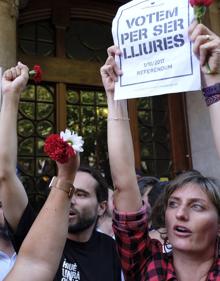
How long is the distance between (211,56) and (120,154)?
50cm

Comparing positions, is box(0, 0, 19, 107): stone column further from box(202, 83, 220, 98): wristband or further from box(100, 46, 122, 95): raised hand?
box(202, 83, 220, 98): wristband

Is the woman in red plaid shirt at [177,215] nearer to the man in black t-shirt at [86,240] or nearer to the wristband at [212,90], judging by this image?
the wristband at [212,90]

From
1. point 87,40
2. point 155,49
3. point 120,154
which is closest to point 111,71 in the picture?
point 155,49

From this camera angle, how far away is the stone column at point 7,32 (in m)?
3.76

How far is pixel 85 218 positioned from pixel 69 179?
2.97 feet

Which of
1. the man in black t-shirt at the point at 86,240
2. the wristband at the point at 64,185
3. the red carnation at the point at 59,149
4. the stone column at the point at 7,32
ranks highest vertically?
the stone column at the point at 7,32

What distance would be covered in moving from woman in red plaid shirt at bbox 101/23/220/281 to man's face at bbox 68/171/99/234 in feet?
1.52

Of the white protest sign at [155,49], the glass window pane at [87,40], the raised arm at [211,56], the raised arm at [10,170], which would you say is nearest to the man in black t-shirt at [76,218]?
the raised arm at [10,170]

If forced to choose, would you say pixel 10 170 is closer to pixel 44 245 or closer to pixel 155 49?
pixel 44 245

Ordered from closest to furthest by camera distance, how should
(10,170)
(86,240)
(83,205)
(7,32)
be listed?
(10,170) → (86,240) → (83,205) → (7,32)

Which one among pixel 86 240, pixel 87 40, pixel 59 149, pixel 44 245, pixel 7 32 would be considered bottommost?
pixel 86 240

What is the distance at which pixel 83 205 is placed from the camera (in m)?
2.13

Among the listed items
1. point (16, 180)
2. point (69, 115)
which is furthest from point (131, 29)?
point (69, 115)

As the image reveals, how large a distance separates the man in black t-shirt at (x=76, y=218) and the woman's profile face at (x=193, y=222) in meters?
0.45
